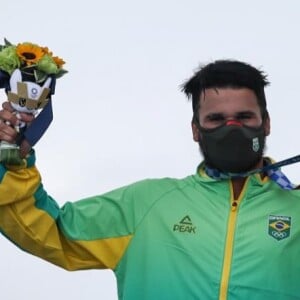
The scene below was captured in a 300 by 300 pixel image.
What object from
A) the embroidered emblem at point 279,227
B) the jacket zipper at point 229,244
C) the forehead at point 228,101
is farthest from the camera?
the forehead at point 228,101

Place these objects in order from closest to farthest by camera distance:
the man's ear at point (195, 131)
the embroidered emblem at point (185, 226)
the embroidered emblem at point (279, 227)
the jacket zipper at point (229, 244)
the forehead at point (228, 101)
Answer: the jacket zipper at point (229, 244), the embroidered emblem at point (279, 227), the embroidered emblem at point (185, 226), the forehead at point (228, 101), the man's ear at point (195, 131)

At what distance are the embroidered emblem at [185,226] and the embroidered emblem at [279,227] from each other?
1.83 ft

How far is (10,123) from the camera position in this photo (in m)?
5.96

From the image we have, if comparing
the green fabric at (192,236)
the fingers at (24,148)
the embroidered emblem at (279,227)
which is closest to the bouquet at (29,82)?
the fingers at (24,148)

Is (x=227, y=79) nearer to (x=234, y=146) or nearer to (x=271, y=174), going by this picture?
(x=234, y=146)

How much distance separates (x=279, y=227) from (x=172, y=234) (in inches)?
30.3

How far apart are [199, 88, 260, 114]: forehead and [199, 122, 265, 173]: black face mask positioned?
0.16m

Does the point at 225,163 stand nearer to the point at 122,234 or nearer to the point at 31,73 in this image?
the point at 122,234

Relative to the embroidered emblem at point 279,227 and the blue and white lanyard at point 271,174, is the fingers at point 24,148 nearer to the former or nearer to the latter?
the blue and white lanyard at point 271,174

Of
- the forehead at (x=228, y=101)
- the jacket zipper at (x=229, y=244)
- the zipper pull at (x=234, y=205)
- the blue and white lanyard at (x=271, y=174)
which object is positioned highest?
the forehead at (x=228, y=101)

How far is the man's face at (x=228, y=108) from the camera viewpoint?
6.28 meters

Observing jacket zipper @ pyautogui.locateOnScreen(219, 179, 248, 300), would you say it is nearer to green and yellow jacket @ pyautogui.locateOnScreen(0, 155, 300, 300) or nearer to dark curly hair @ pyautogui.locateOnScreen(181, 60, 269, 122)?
green and yellow jacket @ pyautogui.locateOnScreen(0, 155, 300, 300)

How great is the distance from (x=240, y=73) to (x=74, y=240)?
1.80m

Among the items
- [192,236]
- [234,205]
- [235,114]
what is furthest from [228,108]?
[192,236]
